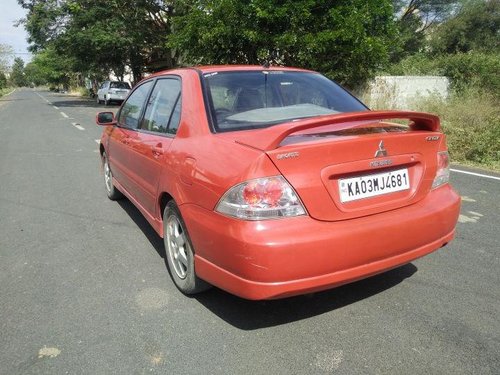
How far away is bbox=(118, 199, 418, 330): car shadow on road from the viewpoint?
118 inches

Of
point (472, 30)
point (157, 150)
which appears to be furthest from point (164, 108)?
point (472, 30)

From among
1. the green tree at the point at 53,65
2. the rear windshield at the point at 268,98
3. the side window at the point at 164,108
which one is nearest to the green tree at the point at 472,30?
the green tree at the point at 53,65

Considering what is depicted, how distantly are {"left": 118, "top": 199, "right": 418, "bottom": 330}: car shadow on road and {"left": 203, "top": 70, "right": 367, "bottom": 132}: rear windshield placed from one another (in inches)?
48.4

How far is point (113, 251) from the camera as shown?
4.23 meters

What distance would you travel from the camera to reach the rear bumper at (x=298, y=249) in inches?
96.3

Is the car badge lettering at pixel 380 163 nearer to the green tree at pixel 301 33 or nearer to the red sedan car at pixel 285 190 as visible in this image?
the red sedan car at pixel 285 190

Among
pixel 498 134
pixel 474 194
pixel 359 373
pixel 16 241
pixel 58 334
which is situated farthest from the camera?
pixel 498 134

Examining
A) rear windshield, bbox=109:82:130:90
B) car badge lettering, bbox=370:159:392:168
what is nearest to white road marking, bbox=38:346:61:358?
car badge lettering, bbox=370:159:392:168

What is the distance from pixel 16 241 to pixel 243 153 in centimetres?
315

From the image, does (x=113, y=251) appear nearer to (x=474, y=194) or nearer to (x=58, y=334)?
(x=58, y=334)

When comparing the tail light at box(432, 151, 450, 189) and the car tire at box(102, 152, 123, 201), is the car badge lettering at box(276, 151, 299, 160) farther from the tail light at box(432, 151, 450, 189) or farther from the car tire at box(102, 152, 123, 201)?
the car tire at box(102, 152, 123, 201)

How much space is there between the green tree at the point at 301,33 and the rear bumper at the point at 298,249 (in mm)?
13126

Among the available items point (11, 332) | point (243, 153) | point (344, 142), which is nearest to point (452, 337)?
point (344, 142)

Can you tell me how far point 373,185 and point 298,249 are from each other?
65 cm
